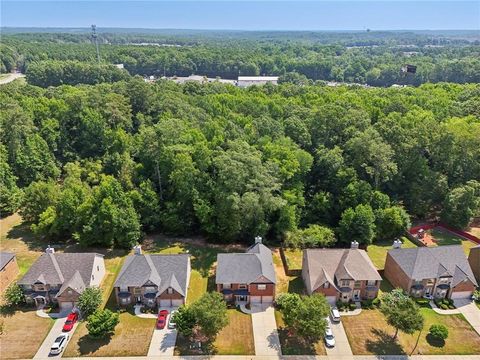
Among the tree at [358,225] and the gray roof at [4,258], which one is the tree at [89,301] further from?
the tree at [358,225]

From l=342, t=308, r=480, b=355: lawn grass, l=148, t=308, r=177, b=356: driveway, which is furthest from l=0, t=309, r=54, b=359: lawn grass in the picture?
l=342, t=308, r=480, b=355: lawn grass

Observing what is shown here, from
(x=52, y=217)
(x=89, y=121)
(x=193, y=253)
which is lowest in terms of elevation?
(x=193, y=253)

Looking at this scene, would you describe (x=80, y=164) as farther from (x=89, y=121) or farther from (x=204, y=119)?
(x=204, y=119)

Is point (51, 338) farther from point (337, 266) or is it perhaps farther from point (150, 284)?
point (337, 266)

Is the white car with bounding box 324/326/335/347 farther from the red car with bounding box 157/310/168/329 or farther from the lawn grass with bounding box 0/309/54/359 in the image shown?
the lawn grass with bounding box 0/309/54/359

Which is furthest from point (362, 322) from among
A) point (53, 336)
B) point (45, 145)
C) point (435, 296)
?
point (45, 145)

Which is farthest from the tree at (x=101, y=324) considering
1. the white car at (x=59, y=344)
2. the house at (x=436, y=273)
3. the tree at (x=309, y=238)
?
the house at (x=436, y=273)
